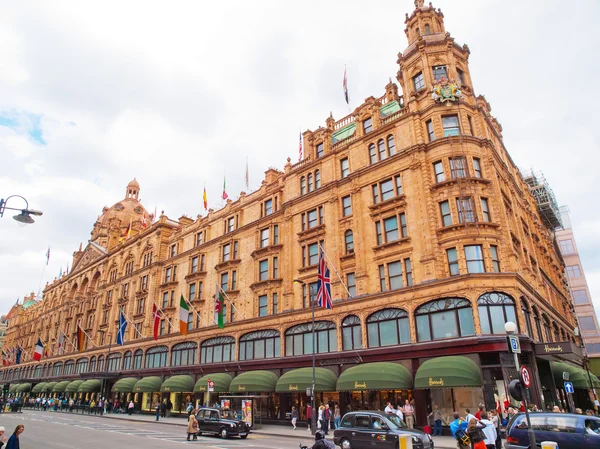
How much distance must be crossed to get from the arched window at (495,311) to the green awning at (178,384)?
1221 inches

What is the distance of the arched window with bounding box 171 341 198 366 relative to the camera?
4681 centimetres

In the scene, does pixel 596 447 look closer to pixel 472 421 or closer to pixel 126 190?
pixel 472 421

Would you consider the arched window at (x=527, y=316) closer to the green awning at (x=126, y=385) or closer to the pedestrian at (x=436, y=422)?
the pedestrian at (x=436, y=422)

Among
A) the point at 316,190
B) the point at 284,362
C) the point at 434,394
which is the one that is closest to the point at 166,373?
the point at 284,362

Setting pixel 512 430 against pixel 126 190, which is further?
pixel 126 190

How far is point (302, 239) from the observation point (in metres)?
39.0

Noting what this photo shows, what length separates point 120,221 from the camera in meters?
86.9

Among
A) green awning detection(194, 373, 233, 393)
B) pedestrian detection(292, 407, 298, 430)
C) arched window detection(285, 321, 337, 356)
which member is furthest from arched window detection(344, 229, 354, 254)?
→ green awning detection(194, 373, 233, 393)

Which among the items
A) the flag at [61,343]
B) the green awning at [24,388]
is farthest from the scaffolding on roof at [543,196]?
the green awning at [24,388]

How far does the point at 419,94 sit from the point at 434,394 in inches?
926

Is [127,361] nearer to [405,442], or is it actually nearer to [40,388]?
[40,388]

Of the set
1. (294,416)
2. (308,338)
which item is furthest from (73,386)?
(308,338)

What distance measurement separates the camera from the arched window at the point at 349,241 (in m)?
34.8

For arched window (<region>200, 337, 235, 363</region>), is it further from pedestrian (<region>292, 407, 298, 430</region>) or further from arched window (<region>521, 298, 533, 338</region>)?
arched window (<region>521, 298, 533, 338</region>)
